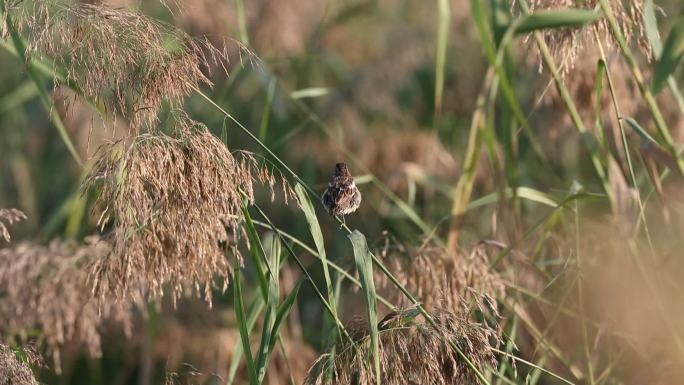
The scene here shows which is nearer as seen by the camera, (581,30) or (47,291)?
(581,30)

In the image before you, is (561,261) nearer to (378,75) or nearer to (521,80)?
(521,80)

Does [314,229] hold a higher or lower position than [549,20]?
lower

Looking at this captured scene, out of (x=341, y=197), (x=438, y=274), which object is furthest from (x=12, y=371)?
(x=438, y=274)

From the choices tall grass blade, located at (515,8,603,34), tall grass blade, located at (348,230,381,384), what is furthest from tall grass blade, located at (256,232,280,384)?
tall grass blade, located at (515,8,603,34)

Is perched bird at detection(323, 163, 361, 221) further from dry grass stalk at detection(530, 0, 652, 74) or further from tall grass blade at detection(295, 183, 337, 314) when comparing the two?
dry grass stalk at detection(530, 0, 652, 74)

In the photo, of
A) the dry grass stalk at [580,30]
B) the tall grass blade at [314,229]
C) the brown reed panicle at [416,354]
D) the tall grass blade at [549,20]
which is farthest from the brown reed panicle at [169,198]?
the dry grass stalk at [580,30]

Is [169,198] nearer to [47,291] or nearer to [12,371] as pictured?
[12,371]

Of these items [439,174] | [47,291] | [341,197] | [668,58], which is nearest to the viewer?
[668,58]
